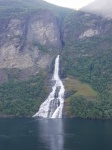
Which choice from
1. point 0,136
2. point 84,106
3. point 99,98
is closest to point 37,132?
point 0,136

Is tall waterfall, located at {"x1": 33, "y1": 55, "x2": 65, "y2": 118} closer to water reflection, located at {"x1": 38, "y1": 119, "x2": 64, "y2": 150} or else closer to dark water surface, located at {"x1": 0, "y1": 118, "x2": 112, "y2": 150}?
dark water surface, located at {"x1": 0, "y1": 118, "x2": 112, "y2": 150}

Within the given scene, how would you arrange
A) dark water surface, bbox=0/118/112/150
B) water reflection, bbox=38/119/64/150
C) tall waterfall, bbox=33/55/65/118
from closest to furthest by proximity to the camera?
1. dark water surface, bbox=0/118/112/150
2. water reflection, bbox=38/119/64/150
3. tall waterfall, bbox=33/55/65/118

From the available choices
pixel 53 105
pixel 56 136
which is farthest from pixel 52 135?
pixel 53 105

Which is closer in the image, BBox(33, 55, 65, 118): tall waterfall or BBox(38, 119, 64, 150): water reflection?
BBox(38, 119, 64, 150): water reflection

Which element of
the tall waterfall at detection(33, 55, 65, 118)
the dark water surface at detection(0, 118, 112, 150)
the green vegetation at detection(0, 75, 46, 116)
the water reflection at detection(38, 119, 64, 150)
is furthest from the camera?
the green vegetation at detection(0, 75, 46, 116)

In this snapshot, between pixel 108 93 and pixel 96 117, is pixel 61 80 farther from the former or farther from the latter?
pixel 96 117

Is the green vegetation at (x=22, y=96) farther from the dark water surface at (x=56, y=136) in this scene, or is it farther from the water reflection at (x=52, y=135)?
the water reflection at (x=52, y=135)

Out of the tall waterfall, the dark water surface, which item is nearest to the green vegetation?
the tall waterfall
